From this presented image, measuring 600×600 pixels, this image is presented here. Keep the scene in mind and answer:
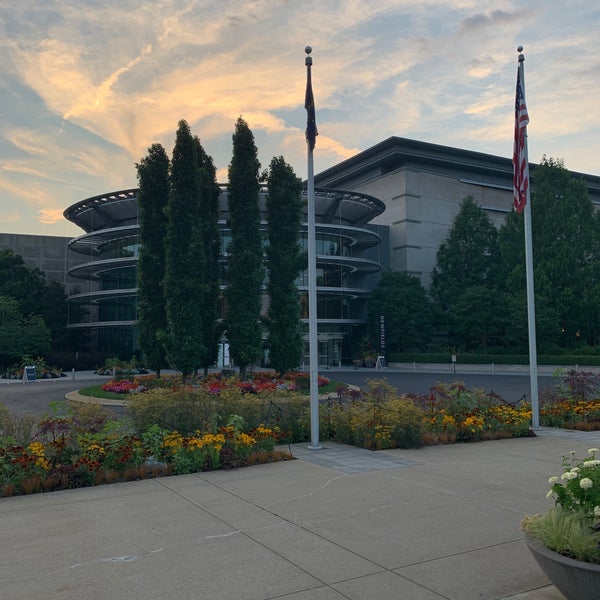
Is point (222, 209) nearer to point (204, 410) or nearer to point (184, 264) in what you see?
point (184, 264)

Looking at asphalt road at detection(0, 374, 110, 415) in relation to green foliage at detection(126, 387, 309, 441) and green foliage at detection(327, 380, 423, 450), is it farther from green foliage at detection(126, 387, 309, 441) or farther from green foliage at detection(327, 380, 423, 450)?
green foliage at detection(327, 380, 423, 450)

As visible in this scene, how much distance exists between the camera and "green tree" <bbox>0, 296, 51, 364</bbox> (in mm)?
48438

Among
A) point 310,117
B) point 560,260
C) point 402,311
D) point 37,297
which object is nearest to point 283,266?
point 310,117

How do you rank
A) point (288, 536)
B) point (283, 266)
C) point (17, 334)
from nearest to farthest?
point (288, 536)
point (283, 266)
point (17, 334)

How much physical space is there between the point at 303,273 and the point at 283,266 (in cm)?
2843

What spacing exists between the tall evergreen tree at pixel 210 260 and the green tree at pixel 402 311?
101 ft

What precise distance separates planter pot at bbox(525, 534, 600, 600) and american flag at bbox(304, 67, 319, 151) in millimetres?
10855

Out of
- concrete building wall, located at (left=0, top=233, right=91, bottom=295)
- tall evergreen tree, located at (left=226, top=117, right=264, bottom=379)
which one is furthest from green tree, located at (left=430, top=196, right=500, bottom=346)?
concrete building wall, located at (left=0, top=233, right=91, bottom=295)

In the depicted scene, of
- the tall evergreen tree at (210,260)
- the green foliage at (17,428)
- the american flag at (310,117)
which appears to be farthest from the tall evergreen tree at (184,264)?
the green foliage at (17,428)

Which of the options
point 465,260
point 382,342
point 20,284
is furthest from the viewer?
point 465,260

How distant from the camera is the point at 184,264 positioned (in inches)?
1124

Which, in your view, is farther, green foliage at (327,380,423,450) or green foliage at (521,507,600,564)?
green foliage at (327,380,423,450)

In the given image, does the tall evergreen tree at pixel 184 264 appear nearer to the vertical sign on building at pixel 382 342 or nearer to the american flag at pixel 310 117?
the american flag at pixel 310 117

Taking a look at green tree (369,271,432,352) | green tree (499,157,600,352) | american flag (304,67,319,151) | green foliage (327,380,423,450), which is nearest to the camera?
green foliage (327,380,423,450)
